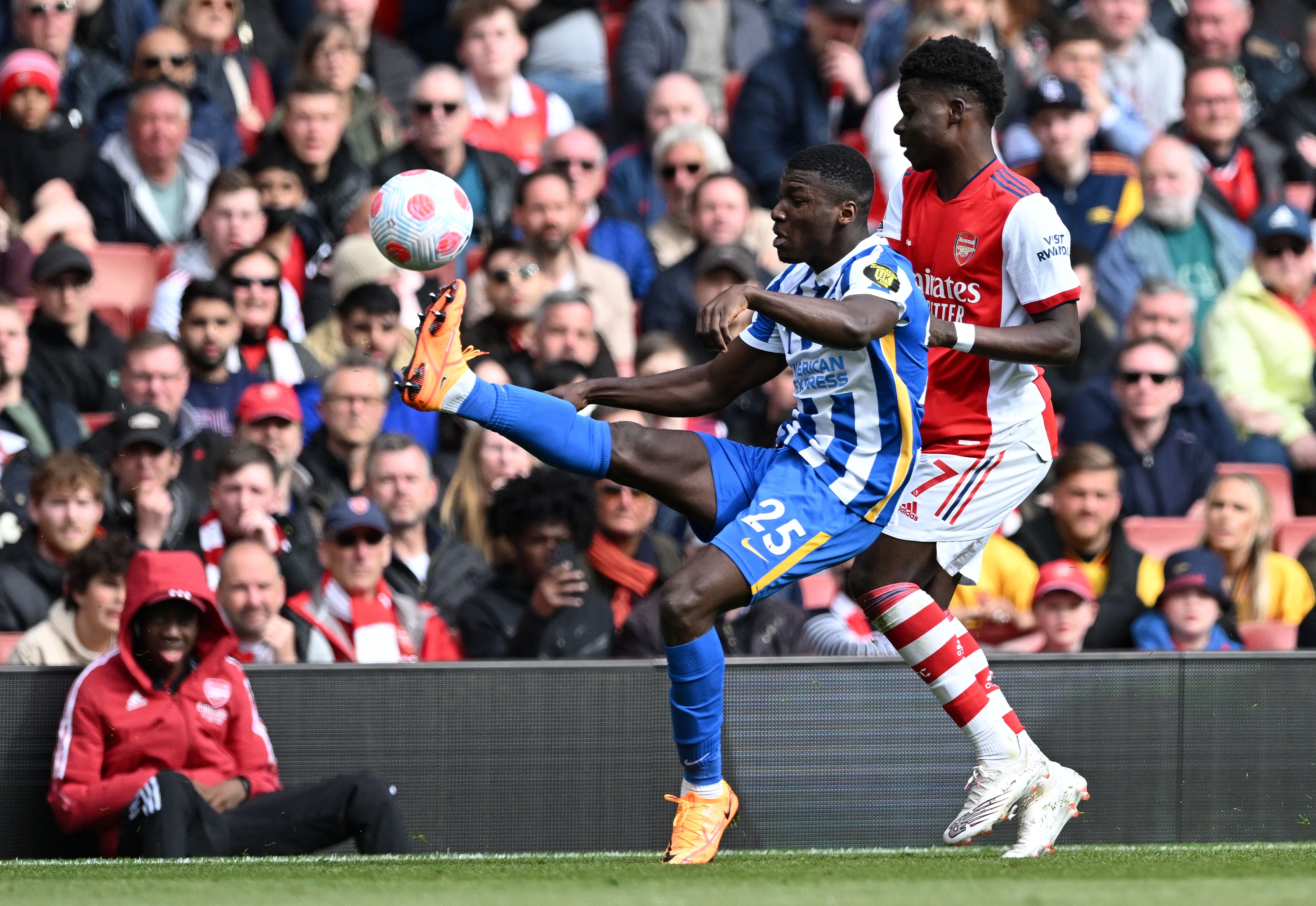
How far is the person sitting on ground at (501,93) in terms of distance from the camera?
432 inches

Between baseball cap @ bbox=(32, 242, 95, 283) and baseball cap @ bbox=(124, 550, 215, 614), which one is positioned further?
baseball cap @ bbox=(32, 242, 95, 283)

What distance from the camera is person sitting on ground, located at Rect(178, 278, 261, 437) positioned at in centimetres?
897

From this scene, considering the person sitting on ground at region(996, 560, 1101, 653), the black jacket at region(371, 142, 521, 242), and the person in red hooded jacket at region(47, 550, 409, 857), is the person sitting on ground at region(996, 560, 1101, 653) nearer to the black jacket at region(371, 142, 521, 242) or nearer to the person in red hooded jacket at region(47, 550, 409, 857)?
the person in red hooded jacket at region(47, 550, 409, 857)

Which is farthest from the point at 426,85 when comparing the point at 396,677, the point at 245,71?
the point at 396,677

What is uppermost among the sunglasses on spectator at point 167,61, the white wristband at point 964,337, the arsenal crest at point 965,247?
the sunglasses on spectator at point 167,61

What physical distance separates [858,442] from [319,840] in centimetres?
247

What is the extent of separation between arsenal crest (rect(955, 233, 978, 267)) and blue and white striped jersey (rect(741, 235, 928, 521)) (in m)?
0.28

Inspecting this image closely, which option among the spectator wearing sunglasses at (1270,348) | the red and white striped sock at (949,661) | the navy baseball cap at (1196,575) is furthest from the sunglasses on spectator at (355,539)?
the spectator wearing sunglasses at (1270,348)

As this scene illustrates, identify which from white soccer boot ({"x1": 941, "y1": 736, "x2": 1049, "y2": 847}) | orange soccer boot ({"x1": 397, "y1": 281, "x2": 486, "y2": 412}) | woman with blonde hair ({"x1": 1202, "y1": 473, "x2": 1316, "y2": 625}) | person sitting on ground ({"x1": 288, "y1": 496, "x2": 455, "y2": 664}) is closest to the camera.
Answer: orange soccer boot ({"x1": 397, "y1": 281, "x2": 486, "y2": 412})

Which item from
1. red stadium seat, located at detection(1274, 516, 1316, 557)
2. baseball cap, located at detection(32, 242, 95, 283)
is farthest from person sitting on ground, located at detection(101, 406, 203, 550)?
red stadium seat, located at detection(1274, 516, 1316, 557)

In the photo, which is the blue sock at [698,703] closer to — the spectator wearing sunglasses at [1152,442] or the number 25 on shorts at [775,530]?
the number 25 on shorts at [775,530]

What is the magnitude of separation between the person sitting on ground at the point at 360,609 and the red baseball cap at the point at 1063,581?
8.04 feet

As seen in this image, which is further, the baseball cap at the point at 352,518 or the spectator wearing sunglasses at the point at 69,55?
the spectator wearing sunglasses at the point at 69,55

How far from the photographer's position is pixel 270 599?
24.8 feet
